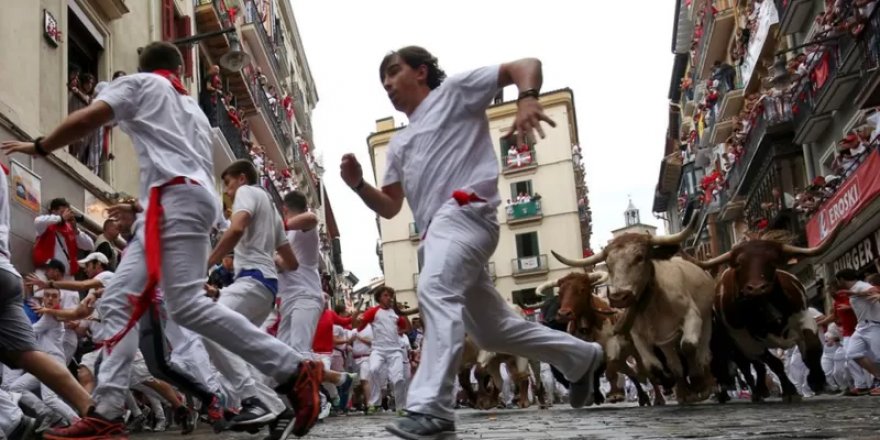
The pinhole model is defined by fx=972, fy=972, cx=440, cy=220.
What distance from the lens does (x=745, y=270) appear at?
9.45 metres

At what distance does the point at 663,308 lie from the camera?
950 centimetres

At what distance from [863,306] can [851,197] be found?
6413 mm

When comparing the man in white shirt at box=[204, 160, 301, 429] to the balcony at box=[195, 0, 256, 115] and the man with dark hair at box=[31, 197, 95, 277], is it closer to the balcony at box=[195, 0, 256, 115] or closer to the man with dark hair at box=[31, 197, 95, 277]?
the man with dark hair at box=[31, 197, 95, 277]

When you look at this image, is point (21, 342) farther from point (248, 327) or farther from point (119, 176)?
point (119, 176)

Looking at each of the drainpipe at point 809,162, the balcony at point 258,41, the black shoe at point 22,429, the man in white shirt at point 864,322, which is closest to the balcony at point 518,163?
the balcony at point 258,41

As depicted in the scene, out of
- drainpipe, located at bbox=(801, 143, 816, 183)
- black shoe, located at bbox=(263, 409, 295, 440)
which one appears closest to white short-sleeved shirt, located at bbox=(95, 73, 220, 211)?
black shoe, located at bbox=(263, 409, 295, 440)

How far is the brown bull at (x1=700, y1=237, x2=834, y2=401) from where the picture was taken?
929 centimetres

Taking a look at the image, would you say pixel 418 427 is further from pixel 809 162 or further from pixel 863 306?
pixel 809 162

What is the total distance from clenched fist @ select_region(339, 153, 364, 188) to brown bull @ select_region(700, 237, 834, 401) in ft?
18.0

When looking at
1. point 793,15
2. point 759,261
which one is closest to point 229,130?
point 793,15

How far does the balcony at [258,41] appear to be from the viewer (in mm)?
32156

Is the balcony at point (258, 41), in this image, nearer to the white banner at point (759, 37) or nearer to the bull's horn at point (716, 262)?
the white banner at point (759, 37)

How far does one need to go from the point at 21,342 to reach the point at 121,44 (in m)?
14.0

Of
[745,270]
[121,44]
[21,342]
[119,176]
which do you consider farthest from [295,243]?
[121,44]
